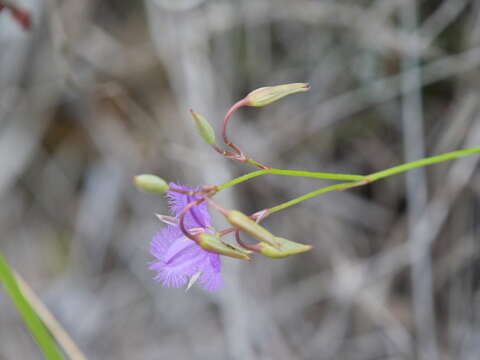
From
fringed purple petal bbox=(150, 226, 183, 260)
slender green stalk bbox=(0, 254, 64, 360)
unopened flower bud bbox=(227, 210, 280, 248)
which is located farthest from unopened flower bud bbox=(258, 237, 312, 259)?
slender green stalk bbox=(0, 254, 64, 360)

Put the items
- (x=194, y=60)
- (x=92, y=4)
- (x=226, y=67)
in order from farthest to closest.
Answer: (x=92, y=4) < (x=226, y=67) < (x=194, y=60)

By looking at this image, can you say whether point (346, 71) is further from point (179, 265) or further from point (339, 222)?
A: point (179, 265)

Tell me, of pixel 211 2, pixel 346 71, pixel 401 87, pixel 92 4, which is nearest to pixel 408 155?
pixel 401 87

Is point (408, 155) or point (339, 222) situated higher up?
point (408, 155)

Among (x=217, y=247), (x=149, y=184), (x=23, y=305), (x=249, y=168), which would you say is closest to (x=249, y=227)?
(x=217, y=247)

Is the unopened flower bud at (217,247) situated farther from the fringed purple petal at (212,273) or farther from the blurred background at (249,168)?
the blurred background at (249,168)

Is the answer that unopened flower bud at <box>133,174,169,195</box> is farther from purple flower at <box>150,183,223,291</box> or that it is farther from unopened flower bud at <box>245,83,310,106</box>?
unopened flower bud at <box>245,83,310,106</box>
